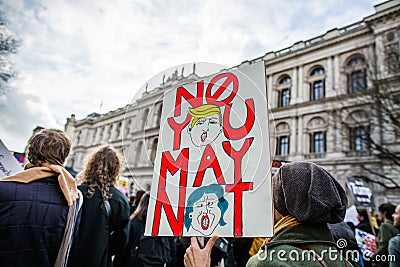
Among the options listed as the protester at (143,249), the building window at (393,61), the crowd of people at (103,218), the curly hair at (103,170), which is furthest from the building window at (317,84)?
the curly hair at (103,170)

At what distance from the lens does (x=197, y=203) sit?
1.44 m

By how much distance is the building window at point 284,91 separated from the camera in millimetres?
21953

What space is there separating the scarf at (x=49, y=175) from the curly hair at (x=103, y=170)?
0.37 metres

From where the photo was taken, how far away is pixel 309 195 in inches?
50.6


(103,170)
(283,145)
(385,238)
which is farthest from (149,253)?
(283,145)

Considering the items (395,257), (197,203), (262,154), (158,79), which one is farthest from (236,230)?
(395,257)

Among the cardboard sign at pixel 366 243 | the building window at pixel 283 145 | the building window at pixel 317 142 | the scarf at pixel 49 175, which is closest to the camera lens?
the scarf at pixel 49 175

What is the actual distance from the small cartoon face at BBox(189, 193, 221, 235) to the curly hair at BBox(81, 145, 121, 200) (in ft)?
4.10

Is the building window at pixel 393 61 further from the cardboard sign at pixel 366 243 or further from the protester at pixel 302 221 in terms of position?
the protester at pixel 302 221

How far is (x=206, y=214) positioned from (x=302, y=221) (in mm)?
462

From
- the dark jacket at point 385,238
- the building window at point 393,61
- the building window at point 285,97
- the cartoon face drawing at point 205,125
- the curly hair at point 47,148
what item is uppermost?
the building window at point 285,97

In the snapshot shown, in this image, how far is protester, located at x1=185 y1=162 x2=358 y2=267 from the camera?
1.16 m

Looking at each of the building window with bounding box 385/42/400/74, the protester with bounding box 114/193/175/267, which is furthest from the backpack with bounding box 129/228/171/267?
the building window with bounding box 385/42/400/74

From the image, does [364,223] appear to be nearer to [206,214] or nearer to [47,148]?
[206,214]
